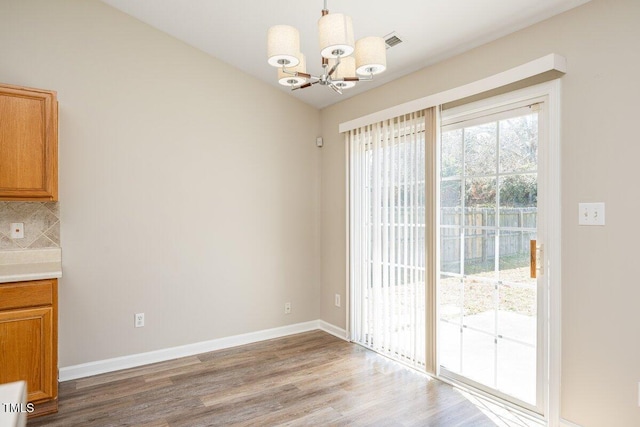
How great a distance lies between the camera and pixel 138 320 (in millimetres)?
3377

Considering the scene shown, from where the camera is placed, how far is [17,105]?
2.63m

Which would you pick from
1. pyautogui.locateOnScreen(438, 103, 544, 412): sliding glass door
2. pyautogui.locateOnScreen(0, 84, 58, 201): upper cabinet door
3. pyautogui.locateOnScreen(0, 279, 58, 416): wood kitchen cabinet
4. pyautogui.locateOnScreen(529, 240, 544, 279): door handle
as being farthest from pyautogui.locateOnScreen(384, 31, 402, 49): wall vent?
pyautogui.locateOnScreen(0, 279, 58, 416): wood kitchen cabinet

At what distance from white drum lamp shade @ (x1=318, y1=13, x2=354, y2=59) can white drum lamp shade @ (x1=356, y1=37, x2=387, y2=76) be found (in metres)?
0.19

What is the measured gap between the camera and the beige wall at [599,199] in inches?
81.0

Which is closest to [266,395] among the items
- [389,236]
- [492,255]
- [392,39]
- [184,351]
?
[184,351]

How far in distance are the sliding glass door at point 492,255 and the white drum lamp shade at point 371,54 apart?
126cm

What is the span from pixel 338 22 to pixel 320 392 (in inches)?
99.1

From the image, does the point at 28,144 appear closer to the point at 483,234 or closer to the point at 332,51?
the point at 332,51

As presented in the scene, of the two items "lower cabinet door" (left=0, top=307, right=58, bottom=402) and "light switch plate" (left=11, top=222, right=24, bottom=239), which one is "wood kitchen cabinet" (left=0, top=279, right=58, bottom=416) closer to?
"lower cabinet door" (left=0, top=307, right=58, bottom=402)

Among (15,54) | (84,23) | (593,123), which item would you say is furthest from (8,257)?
(593,123)

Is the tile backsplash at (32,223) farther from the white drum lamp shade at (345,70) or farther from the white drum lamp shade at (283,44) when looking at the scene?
the white drum lamp shade at (345,70)

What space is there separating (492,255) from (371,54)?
67.6 inches

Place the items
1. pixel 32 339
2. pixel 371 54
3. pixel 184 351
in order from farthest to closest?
pixel 184 351
pixel 32 339
pixel 371 54

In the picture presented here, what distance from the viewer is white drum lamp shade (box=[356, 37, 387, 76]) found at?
6.20ft
